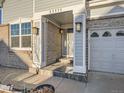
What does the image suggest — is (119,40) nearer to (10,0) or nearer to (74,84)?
(74,84)

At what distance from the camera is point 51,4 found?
10.0m

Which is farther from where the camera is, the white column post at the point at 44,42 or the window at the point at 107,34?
the white column post at the point at 44,42

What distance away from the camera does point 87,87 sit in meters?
7.55

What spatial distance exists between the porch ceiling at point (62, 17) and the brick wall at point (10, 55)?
2.55 meters

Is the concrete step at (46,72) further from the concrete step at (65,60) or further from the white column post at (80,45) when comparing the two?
the concrete step at (65,60)

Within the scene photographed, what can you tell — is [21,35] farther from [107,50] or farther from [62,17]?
[107,50]

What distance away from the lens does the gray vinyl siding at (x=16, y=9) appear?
1141 cm

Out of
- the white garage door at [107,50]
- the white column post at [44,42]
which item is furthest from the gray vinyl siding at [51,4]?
the white garage door at [107,50]

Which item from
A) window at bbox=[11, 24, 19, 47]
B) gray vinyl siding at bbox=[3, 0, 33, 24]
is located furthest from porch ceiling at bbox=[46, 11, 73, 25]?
window at bbox=[11, 24, 19, 47]

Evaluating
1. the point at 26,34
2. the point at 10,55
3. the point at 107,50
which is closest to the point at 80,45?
the point at 107,50

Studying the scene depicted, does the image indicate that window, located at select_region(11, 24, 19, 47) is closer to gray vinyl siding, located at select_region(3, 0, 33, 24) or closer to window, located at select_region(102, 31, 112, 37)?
gray vinyl siding, located at select_region(3, 0, 33, 24)

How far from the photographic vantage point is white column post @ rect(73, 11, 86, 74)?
8766 millimetres

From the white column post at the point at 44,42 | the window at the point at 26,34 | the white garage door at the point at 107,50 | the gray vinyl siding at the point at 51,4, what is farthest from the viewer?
the window at the point at 26,34

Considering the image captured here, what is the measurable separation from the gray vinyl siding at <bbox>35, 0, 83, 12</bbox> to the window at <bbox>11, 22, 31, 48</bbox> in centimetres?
142
